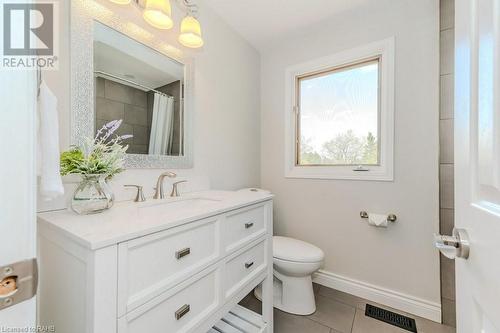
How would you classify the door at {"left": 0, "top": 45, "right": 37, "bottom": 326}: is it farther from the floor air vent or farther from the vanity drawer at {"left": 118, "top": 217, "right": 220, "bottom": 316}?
the floor air vent

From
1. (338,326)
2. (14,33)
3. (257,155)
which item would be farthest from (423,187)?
(14,33)

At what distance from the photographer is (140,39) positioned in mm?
1243

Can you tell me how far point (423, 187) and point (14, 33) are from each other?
6.68ft

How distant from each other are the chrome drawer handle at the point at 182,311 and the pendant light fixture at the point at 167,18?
1423 millimetres

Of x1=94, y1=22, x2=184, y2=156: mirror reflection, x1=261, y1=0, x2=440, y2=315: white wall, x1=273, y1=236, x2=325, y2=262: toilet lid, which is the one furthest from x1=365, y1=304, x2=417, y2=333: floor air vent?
x1=94, y1=22, x2=184, y2=156: mirror reflection

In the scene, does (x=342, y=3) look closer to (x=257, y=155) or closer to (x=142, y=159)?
(x=257, y=155)

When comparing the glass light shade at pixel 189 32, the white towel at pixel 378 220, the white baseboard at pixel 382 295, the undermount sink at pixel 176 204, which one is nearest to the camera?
the undermount sink at pixel 176 204

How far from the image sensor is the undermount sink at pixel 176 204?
1.08 meters

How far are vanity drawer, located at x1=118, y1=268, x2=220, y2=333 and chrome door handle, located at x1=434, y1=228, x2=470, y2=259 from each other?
2.60ft

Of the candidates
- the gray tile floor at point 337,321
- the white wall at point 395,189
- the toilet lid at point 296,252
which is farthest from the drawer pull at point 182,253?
the white wall at point 395,189

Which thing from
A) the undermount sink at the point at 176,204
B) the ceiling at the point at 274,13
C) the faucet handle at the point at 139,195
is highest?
the ceiling at the point at 274,13

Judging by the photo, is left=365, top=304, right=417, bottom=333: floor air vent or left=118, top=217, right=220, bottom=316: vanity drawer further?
left=365, top=304, right=417, bottom=333: floor air vent

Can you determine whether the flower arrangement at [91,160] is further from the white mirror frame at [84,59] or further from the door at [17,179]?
the door at [17,179]

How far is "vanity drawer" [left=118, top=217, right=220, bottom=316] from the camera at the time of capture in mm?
638
